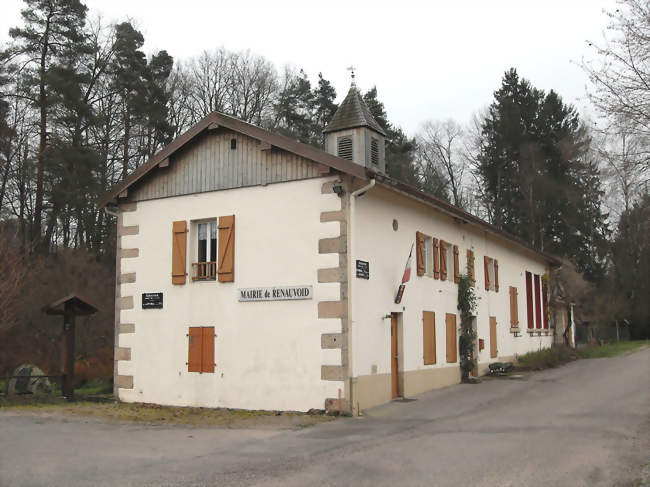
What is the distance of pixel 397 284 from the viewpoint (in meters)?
15.9

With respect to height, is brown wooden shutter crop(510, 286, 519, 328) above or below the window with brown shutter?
above

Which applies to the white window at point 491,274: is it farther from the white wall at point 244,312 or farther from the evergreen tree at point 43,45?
the evergreen tree at point 43,45

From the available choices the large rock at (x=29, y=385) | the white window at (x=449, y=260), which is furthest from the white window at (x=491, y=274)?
the large rock at (x=29, y=385)

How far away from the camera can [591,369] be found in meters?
22.4

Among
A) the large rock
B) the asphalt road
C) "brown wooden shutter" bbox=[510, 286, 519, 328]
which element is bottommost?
the asphalt road

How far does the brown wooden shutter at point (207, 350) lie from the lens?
50.4 ft

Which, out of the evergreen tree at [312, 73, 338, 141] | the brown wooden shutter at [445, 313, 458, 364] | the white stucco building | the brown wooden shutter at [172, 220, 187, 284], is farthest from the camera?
the evergreen tree at [312, 73, 338, 141]

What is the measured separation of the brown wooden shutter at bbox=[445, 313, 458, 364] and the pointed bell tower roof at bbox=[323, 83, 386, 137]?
203 inches

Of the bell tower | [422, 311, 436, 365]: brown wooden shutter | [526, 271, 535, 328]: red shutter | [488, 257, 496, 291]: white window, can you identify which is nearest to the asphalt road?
[422, 311, 436, 365]: brown wooden shutter

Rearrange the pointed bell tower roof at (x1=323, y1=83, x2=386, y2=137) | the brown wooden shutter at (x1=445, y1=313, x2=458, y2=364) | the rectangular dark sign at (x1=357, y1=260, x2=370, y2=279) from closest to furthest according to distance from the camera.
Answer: the rectangular dark sign at (x1=357, y1=260, x2=370, y2=279) < the pointed bell tower roof at (x1=323, y1=83, x2=386, y2=137) < the brown wooden shutter at (x1=445, y1=313, x2=458, y2=364)

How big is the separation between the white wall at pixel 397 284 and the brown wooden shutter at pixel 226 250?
282 cm

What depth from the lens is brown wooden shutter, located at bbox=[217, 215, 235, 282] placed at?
50.3ft

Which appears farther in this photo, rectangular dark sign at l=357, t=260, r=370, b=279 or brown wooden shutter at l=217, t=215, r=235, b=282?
brown wooden shutter at l=217, t=215, r=235, b=282

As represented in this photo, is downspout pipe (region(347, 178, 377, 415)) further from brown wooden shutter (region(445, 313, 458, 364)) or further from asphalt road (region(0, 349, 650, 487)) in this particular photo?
brown wooden shutter (region(445, 313, 458, 364))
